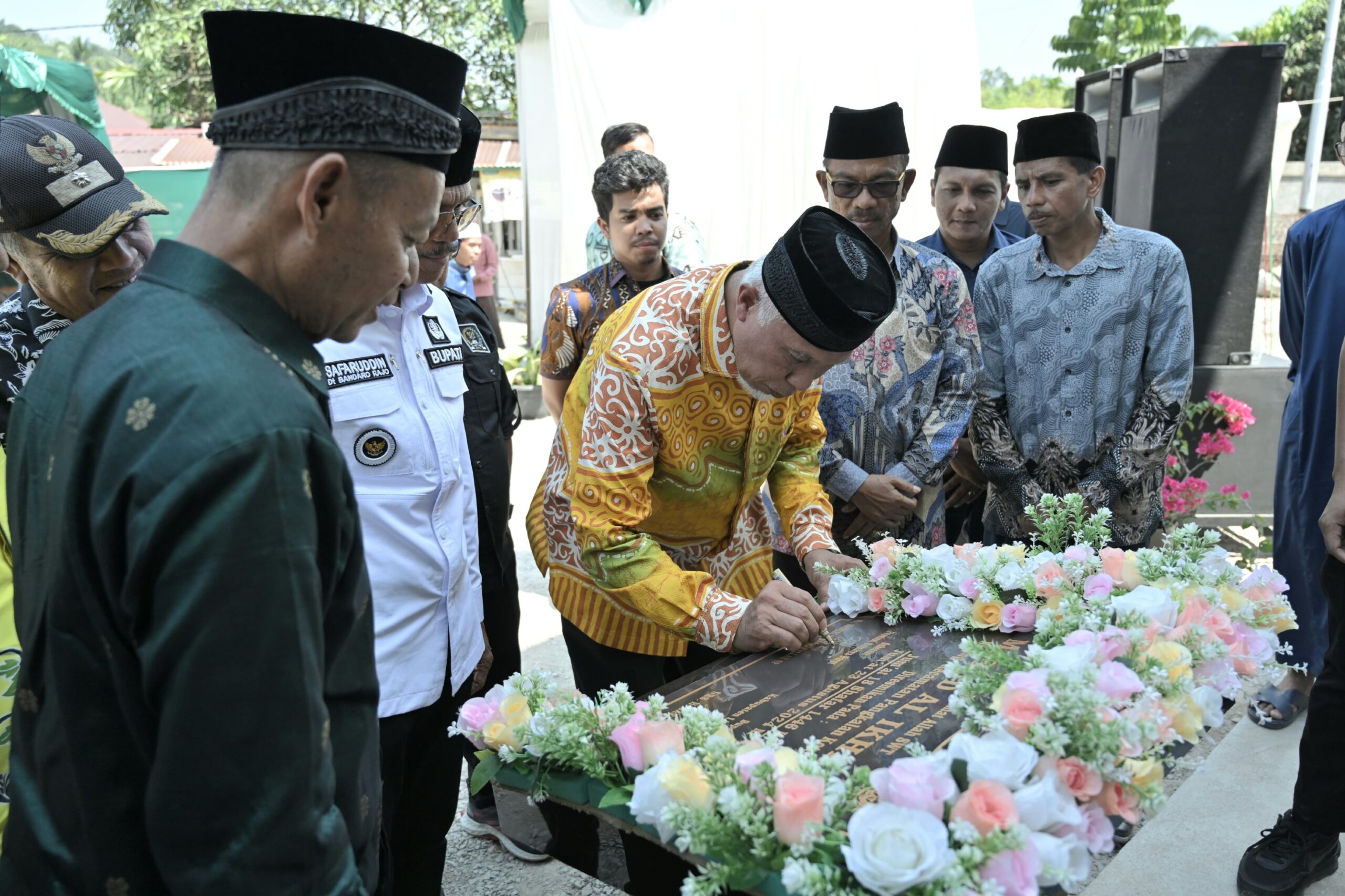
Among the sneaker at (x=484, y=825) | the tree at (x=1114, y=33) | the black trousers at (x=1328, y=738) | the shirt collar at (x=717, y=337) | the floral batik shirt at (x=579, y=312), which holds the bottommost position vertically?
the sneaker at (x=484, y=825)

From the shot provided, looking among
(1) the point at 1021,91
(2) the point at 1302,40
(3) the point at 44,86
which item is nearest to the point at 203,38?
(3) the point at 44,86

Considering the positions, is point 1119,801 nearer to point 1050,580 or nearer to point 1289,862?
point 1050,580

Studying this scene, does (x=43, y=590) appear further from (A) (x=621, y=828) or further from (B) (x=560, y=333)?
(B) (x=560, y=333)

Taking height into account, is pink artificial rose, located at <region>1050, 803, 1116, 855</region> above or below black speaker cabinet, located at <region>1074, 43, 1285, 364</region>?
below

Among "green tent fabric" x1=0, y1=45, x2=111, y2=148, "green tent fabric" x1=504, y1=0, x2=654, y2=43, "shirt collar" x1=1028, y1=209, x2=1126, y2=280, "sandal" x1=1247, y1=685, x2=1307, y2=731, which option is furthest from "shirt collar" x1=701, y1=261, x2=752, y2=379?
"green tent fabric" x1=0, y1=45, x2=111, y2=148

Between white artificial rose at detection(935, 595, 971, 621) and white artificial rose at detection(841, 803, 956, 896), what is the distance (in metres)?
0.91

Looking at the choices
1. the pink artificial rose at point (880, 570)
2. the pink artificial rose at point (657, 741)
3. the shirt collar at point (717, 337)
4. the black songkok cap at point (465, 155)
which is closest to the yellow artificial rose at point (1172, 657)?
the pink artificial rose at point (880, 570)

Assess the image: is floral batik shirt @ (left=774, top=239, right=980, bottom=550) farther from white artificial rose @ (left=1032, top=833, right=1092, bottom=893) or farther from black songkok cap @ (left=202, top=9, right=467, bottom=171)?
black songkok cap @ (left=202, top=9, right=467, bottom=171)

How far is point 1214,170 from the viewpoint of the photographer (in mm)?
5523

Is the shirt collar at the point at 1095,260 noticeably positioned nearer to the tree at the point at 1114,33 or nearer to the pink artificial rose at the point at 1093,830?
the pink artificial rose at the point at 1093,830

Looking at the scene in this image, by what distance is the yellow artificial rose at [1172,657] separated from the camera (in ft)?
5.34

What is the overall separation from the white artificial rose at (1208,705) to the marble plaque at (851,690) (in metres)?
0.37

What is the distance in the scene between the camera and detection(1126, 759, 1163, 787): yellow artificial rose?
4.67 ft

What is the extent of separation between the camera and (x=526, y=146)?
946 cm
